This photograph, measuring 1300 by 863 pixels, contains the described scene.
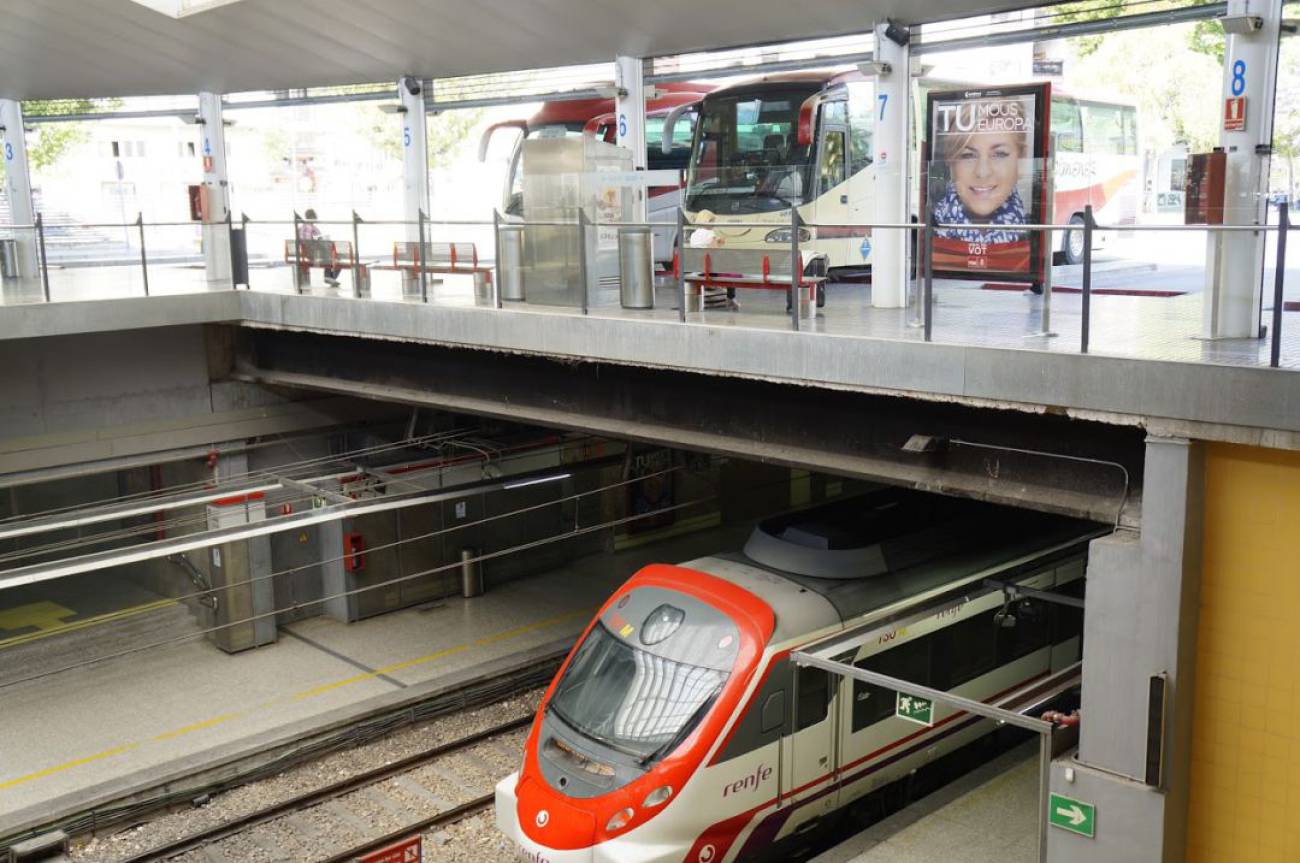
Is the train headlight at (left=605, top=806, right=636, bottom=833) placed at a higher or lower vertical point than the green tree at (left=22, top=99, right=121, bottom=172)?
lower

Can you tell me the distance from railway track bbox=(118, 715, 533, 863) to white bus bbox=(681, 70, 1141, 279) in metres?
5.68

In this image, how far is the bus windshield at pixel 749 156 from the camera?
13500 millimetres

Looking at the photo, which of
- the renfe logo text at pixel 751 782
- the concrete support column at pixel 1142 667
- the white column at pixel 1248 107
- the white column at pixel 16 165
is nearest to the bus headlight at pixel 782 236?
the white column at pixel 1248 107

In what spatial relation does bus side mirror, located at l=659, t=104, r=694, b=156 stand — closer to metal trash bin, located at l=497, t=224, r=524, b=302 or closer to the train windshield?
metal trash bin, located at l=497, t=224, r=524, b=302

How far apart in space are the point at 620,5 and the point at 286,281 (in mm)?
5448

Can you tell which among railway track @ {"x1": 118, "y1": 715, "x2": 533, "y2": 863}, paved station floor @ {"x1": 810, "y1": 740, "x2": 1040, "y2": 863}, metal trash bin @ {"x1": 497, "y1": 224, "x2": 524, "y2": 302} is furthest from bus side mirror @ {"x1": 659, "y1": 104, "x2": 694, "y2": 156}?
paved station floor @ {"x1": 810, "y1": 740, "x2": 1040, "y2": 863}

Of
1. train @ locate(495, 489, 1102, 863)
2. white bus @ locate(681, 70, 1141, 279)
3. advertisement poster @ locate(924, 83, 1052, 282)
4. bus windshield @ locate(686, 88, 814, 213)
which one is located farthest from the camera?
bus windshield @ locate(686, 88, 814, 213)

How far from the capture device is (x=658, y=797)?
8.18 meters

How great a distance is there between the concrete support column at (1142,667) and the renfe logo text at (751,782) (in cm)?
210

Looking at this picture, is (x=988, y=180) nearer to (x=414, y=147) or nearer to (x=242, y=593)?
(x=242, y=593)

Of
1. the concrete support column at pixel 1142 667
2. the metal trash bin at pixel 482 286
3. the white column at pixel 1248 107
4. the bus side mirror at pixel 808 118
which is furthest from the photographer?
the bus side mirror at pixel 808 118

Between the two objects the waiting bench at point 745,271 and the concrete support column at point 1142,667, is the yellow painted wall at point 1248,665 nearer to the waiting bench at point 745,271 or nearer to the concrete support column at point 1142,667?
the concrete support column at point 1142,667

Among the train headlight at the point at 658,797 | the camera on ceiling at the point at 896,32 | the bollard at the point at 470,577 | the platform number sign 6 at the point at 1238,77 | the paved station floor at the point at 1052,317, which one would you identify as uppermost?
the camera on ceiling at the point at 896,32

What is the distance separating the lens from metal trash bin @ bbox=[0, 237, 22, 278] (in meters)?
14.5
